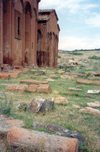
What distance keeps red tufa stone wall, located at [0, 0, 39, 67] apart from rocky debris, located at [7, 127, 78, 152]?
398 inches

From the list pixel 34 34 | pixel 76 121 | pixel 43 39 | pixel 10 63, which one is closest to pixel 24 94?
pixel 76 121

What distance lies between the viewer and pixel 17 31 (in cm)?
1434

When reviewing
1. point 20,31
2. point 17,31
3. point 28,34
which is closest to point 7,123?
point 17,31

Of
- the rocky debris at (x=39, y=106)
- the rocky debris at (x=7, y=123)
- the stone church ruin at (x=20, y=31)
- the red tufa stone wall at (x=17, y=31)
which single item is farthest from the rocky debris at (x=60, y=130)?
the red tufa stone wall at (x=17, y=31)

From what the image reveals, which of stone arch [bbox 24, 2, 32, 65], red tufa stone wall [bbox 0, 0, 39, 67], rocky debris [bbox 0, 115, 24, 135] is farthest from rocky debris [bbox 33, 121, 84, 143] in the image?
stone arch [bbox 24, 2, 32, 65]

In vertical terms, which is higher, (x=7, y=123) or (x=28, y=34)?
(x=28, y=34)

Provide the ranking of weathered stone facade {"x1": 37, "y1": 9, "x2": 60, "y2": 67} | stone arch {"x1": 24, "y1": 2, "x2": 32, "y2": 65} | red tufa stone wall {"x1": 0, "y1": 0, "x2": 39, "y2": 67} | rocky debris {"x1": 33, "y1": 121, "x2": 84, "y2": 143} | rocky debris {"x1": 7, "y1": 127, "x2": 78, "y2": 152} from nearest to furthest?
rocky debris {"x1": 7, "y1": 127, "x2": 78, "y2": 152} < rocky debris {"x1": 33, "y1": 121, "x2": 84, "y2": 143} < red tufa stone wall {"x1": 0, "y1": 0, "x2": 39, "y2": 67} < stone arch {"x1": 24, "y1": 2, "x2": 32, "y2": 65} < weathered stone facade {"x1": 37, "y1": 9, "x2": 60, "y2": 67}

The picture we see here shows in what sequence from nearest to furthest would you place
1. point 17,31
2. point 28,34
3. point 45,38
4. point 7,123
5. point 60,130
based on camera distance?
1. point 60,130
2. point 7,123
3. point 17,31
4. point 28,34
5. point 45,38

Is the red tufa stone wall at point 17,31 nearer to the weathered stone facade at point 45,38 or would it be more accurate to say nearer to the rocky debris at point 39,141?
the weathered stone facade at point 45,38

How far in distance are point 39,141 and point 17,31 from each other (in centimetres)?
1302

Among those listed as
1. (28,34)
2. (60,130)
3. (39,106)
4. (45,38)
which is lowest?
(60,130)

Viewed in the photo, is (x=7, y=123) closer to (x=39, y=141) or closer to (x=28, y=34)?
(x=39, y=141)

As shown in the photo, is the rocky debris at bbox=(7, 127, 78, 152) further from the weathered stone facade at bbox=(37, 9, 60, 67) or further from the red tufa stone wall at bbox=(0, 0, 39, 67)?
the weathered stone facade at bbox=(37, 9, 60, 67)

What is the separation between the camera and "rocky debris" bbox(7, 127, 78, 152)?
7.33ft
